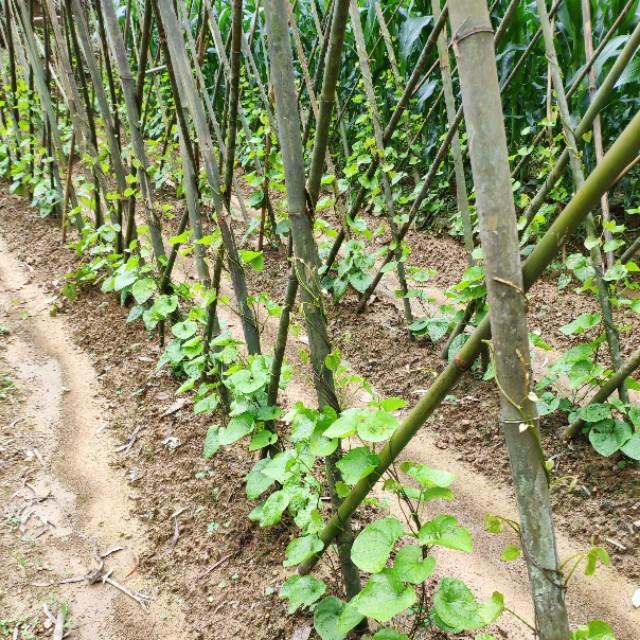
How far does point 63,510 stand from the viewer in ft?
8.58

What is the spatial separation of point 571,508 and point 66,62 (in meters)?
3.92

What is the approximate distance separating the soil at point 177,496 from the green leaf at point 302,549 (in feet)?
1.31

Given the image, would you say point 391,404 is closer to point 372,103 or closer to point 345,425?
point 345,425

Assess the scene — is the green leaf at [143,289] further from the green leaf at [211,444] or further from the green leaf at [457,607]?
the green leaf at [457,607]

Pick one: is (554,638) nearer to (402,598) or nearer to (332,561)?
(402,598)

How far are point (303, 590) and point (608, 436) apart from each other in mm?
1592

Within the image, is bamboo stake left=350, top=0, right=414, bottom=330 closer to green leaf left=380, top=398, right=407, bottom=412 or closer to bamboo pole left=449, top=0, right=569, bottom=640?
green leaf left=380, top=398, right=407, bottom=412

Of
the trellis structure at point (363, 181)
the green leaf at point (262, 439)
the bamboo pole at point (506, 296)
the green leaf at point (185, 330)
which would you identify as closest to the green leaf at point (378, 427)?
the trellis structure at point (363, 181)

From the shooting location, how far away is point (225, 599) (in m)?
2.10

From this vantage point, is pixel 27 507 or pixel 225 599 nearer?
pixel 225 599

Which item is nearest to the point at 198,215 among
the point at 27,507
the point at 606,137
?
the point at 27,507

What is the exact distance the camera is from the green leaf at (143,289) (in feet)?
10.3

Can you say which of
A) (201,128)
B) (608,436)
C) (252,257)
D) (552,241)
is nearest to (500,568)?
(608,436)

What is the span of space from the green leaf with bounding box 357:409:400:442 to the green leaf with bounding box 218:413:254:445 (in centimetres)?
80
